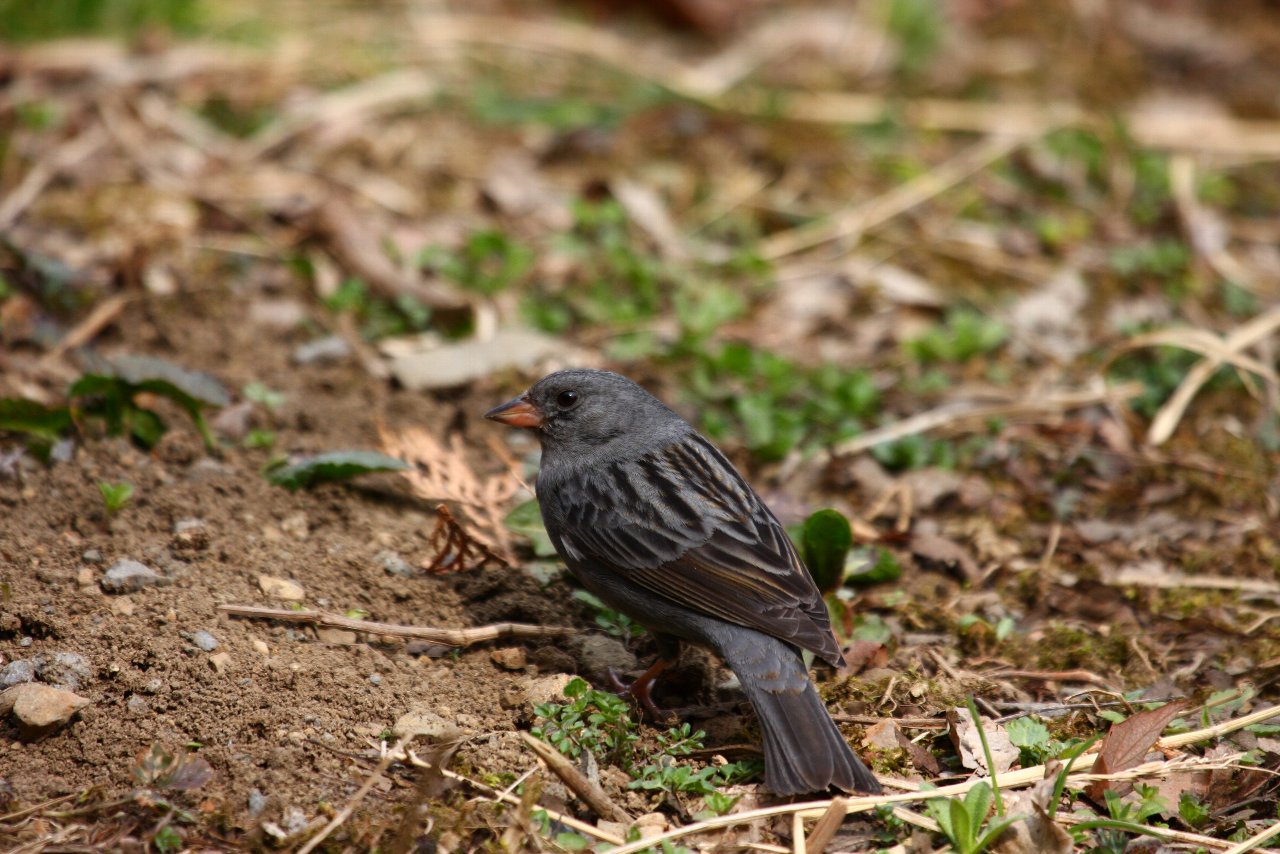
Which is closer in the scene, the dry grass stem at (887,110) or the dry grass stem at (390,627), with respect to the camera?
the dry grass stem at (390,627)

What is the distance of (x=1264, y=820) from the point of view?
3.65m

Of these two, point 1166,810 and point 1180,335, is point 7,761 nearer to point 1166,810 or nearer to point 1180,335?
point 1166,810

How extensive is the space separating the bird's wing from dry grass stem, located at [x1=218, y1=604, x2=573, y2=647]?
0.38 m

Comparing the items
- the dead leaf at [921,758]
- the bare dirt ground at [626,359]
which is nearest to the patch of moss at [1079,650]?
the bare dirt ground at [626,359]

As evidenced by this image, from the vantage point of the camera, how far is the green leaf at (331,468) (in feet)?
15.3

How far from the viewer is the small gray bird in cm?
376

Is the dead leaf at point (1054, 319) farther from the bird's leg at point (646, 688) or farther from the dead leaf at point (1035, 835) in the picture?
the dead leaf at point (1035, 835)

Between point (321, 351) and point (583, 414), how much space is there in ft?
5.40

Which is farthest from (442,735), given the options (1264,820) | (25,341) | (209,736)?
(25,341)

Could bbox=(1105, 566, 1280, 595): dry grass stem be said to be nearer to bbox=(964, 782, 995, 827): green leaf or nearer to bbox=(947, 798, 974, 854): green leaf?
bbox=(964, 782, 995, 827): green leaf

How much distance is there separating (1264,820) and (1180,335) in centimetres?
296

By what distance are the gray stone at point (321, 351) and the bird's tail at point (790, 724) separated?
271 cm

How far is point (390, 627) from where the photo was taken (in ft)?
13.6

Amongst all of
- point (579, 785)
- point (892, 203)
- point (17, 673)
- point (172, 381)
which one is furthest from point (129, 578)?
point (892, 203)
